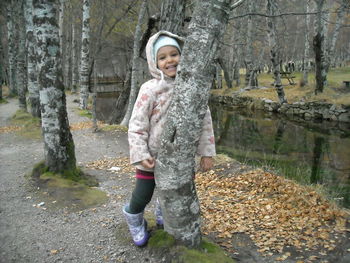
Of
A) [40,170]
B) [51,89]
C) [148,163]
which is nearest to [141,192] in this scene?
[148,163]

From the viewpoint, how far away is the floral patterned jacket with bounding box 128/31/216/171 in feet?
9.31

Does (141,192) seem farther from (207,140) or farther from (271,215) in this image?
(271,215)

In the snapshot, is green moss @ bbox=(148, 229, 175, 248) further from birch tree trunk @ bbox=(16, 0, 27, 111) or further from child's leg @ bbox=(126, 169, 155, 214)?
birch tree trunk @ bbox=(16, 0, 27, 111)

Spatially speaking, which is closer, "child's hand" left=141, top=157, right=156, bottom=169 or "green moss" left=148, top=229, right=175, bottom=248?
"child's hand" left=141, top=157, right=156, bottom=169

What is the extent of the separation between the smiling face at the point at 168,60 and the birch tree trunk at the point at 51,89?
125 inches

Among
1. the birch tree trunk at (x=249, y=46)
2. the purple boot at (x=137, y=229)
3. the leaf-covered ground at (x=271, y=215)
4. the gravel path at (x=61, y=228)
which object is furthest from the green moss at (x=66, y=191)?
the birch tree trunk at (x=249, y=46)

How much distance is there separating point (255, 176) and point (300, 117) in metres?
13.1

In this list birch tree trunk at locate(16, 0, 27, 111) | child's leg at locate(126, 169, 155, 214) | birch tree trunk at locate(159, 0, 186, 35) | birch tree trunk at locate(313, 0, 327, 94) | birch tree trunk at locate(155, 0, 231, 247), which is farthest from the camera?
birch tree trunk at locate(16, 0, 27, 111)

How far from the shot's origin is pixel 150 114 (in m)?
2.94

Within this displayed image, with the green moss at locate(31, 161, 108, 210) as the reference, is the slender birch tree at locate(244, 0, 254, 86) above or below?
above

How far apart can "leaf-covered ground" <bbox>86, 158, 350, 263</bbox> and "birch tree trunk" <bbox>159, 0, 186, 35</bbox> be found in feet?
12.3

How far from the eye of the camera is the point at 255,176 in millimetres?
5691

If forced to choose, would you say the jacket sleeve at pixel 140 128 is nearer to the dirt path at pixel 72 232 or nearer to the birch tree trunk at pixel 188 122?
the birch tree trunk at pixel 188 122

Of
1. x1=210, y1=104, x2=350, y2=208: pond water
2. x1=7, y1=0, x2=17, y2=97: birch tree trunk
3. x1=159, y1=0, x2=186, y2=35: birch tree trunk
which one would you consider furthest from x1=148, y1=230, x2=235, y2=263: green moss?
x1=7, y1=0, x2=17, y2=97: birch tree trunk
